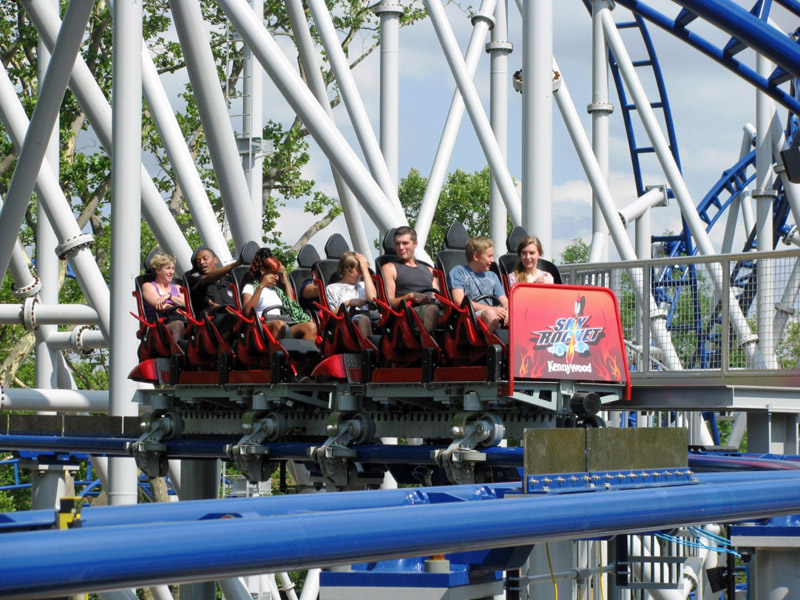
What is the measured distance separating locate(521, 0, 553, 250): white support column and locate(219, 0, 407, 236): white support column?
0.87 metres

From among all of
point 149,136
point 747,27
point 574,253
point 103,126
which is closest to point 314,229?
point 149,136

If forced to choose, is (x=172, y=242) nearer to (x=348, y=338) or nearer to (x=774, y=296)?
(x=348, y=338)

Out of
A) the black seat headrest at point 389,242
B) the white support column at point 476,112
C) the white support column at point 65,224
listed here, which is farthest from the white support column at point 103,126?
the white support column at point 476,112

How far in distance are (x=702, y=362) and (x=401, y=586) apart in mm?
5386

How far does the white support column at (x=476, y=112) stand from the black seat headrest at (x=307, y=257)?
1.60 m

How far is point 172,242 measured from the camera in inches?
395

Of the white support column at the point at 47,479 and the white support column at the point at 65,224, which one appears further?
the white support column at the point at 47,479

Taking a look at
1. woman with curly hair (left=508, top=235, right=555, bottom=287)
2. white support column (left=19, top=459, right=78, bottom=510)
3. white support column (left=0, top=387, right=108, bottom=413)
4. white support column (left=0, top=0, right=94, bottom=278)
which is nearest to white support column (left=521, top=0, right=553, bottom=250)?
woman with curly hair (left=508, top=235, right=555, bottom=287)

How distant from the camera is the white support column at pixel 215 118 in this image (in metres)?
9.33

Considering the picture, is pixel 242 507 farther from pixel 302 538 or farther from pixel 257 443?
pixel 257 443

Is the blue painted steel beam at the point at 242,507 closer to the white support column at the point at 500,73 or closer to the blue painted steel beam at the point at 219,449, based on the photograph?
the blue painted steel beam at the point at 219,449

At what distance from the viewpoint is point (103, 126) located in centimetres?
1018

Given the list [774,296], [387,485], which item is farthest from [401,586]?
[387,485]

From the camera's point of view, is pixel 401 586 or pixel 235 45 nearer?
pixel 401 586
